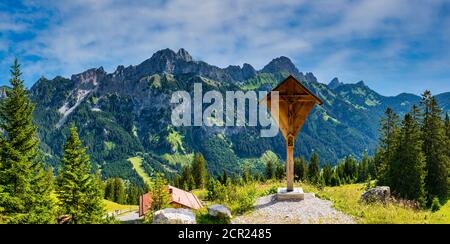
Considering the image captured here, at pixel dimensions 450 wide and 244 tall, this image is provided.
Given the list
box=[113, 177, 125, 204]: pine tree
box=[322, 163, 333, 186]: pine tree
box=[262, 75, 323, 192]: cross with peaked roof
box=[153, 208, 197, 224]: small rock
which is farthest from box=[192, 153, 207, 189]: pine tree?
box=[153, 208, 197, 224]: small rock

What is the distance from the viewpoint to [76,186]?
3600cm

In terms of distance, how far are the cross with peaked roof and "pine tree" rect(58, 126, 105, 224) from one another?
73.0 feet

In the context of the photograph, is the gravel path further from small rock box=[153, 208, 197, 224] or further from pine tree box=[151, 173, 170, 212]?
pine tree box=[151, 173, 170, 212]

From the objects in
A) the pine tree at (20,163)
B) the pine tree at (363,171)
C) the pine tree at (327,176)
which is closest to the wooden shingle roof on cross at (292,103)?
the pine tree at (20,163)

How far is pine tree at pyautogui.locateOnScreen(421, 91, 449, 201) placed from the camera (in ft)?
183

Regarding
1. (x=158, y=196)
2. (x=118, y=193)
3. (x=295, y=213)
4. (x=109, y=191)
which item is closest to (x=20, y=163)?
(x=158, y=196)

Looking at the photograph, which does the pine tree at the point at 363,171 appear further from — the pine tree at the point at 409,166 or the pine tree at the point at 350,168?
the pine tree at the point at 409,166

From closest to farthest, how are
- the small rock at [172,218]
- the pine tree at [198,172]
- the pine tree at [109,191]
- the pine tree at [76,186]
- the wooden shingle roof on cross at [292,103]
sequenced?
the small rock at [172,218]
the wooden shingle roof on cross at [292,103]
the pine tree at [76,186]
the pine tree at [198,172]
the pine tree at [109,191]

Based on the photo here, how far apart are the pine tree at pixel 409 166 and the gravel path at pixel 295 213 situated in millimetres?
36603

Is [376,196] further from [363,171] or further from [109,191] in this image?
[109,191]

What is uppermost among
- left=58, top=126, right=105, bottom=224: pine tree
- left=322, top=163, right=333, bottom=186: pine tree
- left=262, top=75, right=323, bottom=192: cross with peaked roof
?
left=262, top=75, right=323, bottom=192: cross with peaked roof

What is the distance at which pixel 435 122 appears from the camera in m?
57.8

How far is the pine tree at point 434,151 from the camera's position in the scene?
55656 millimetres

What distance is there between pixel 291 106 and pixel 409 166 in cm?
3827
